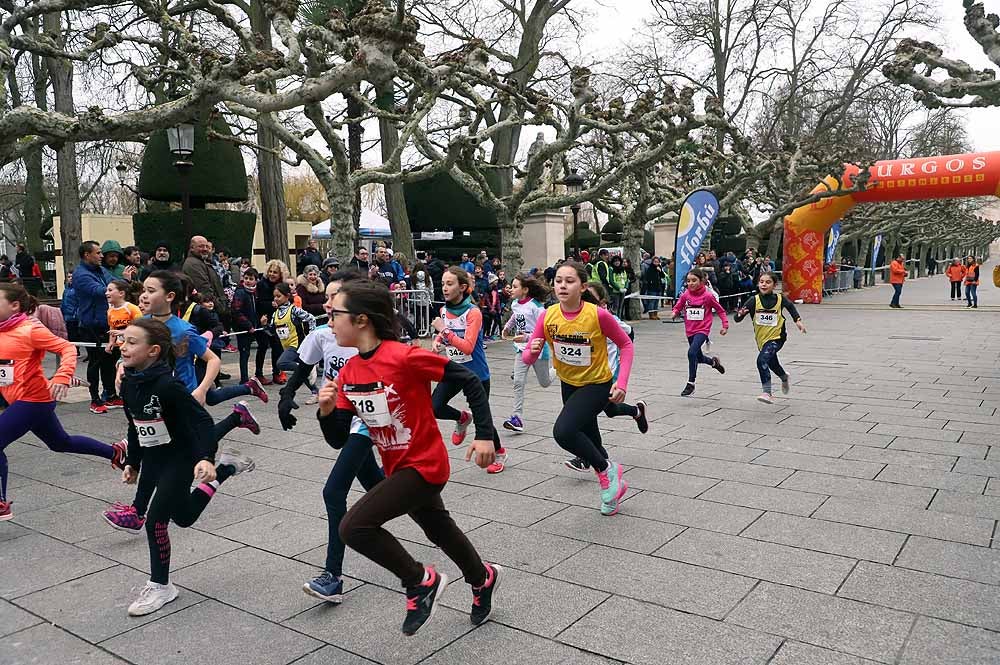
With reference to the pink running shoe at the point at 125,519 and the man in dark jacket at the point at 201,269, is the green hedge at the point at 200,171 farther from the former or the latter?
the pink running shoe at the point at 125,519

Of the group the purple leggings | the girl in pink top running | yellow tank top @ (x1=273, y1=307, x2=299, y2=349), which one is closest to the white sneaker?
the purple leggings

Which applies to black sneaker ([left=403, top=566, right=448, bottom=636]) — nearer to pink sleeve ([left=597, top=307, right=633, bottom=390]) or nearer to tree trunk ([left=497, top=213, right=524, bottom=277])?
pink sleeve ([left=597, top=307, right=633, bottom=390])

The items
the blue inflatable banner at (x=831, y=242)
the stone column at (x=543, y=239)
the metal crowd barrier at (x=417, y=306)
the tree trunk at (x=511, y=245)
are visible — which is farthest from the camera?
the blue inflatable banner at (x=831, y=242)

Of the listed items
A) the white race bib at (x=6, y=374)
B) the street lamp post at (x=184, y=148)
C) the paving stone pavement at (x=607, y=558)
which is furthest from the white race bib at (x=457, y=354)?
the street lamp post at (x=184, y=148)

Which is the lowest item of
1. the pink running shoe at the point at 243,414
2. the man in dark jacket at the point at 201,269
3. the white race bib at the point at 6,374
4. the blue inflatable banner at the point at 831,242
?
the pink running shoe at the point at 243,414

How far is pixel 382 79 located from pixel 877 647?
757cm

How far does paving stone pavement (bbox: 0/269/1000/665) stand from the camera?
329 centimetres

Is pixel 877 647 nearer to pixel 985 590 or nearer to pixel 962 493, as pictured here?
pixel 985 590

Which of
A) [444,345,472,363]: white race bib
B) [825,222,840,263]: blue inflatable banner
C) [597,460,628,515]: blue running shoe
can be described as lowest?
[597,460,628,515]: blue running shoe

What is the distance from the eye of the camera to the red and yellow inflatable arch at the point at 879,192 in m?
21.9

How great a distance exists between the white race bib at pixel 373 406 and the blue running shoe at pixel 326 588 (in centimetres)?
91

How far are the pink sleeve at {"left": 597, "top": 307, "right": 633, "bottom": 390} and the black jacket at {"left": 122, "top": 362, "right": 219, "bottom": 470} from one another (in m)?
2.46

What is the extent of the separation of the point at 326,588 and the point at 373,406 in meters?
1.01

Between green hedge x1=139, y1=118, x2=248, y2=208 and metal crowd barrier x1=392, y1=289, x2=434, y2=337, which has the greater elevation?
green hedge x1=139, y1=118, x2=248, y2=208
